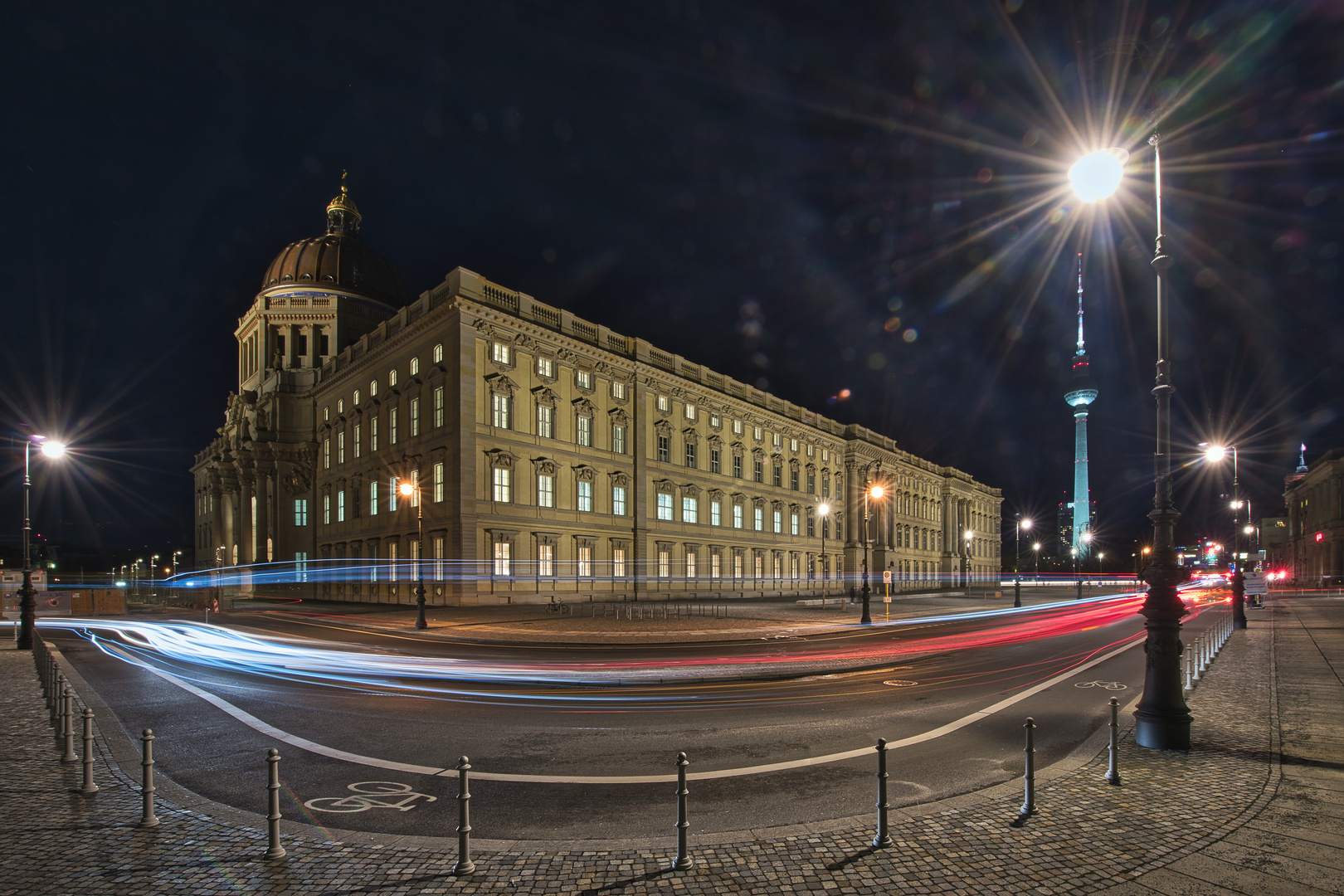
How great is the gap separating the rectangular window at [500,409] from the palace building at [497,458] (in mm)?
107

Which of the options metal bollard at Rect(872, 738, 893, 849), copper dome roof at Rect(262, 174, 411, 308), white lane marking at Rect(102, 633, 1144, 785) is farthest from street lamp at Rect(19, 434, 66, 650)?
copper dome roof at Rect(262, 174, 411, 308)

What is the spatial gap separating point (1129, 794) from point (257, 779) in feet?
33.6

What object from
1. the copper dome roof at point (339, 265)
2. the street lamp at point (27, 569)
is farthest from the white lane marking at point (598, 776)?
the copper dome roof at point (339, 265)

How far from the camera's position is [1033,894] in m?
5.24

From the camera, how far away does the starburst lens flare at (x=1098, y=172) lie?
27.5 feet

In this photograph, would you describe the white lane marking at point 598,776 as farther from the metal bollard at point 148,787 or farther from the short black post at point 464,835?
the short black post at point 464,835

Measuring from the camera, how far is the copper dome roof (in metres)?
66.6

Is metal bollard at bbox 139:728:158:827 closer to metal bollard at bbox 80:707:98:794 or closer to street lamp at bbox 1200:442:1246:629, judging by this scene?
metal bollard at bbox 80:707:98:794

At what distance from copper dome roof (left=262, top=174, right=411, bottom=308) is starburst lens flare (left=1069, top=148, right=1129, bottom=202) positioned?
69699 millimetres

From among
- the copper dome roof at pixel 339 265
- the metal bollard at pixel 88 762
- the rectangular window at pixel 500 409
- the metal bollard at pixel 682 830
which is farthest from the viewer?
the copper dome roof at pixel 339 265

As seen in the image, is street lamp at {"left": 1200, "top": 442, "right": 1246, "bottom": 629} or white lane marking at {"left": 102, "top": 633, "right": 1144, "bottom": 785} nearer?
white lane marking at {"left": 102, "top": 633, "right": 1144, "bottom": 785}

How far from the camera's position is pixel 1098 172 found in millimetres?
8414

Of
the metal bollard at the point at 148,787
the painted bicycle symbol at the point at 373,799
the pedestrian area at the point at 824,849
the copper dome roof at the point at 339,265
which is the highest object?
the copper dome roof at the point at 339,265

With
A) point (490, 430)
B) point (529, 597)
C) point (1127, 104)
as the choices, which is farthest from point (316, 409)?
point (1127, 104)
